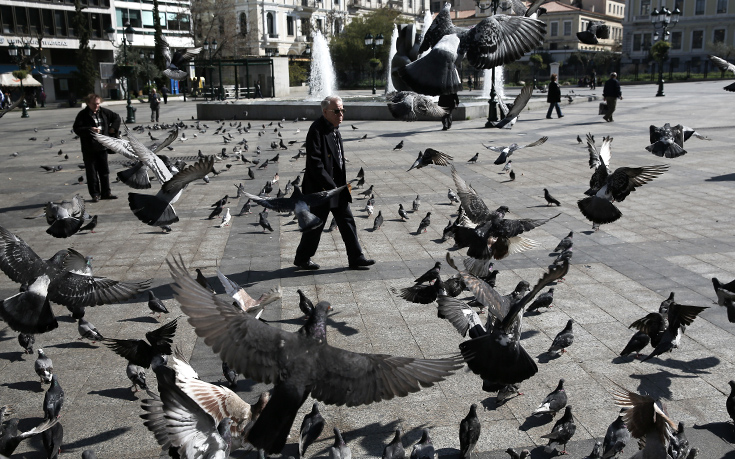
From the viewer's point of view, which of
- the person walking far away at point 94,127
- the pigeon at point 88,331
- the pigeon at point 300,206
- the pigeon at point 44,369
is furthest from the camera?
the person walking far away at point 94,127

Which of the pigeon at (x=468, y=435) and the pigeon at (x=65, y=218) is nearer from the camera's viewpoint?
the pigeon at (x=468, y=435)

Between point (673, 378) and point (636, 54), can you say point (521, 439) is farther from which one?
point (636, 54)

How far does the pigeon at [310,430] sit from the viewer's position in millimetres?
3748

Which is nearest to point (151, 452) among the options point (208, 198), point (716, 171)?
point (208, 198)

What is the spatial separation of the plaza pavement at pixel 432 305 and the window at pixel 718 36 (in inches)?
2794

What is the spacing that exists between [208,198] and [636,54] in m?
75.3

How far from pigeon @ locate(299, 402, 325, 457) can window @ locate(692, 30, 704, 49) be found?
8510 centimetres

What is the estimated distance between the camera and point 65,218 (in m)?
7.88

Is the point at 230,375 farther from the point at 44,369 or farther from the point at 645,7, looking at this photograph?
the point at 645,7

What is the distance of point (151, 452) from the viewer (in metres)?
3.83

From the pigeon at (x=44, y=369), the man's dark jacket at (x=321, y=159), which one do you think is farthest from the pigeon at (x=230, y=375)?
the man's dark jacket at (x=321, y=159)

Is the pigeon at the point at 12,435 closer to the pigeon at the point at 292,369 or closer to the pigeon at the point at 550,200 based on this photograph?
the pigeon at the point at 292,369

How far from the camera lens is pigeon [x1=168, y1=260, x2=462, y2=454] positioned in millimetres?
2961

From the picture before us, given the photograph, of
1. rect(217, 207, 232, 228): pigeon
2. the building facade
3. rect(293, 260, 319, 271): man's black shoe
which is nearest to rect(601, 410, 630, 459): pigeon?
rect(293, 260, 319, 271): man's black shoe
